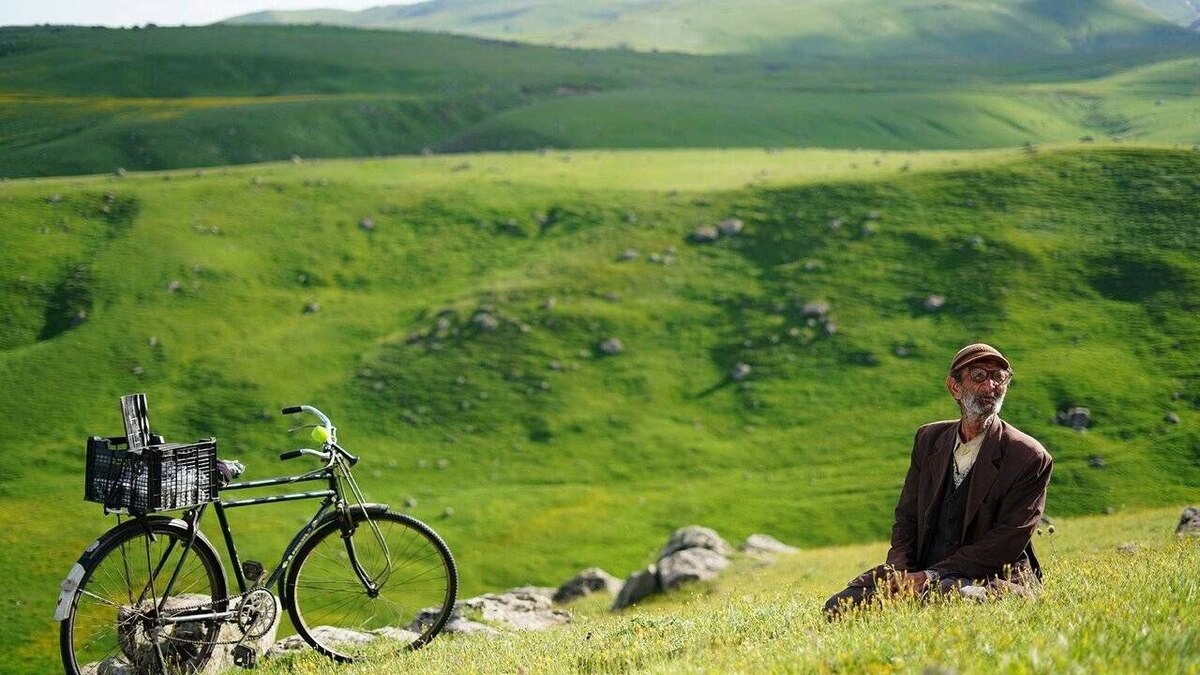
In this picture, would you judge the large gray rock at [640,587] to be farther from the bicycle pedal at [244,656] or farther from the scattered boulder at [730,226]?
the scattered boulder at [730,226]

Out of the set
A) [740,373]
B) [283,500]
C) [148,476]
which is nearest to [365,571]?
[283,500]

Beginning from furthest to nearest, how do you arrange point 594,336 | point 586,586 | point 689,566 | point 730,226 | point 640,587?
point 730,226
point 594,336
point 586,586
point 689,566
point 640,587

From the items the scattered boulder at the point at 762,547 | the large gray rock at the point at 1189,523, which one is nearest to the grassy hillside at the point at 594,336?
the scattered boulder at the point at 762,547

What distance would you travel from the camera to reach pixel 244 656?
44.9 ft

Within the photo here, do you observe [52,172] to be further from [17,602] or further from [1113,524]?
[1113,524]

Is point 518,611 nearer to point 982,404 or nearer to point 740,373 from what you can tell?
point 982,404

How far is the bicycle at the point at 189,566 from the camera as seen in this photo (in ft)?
41.0

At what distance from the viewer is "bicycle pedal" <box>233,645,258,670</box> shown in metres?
13.6

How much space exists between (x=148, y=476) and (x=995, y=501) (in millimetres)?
8615

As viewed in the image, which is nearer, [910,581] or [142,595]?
[910,581]

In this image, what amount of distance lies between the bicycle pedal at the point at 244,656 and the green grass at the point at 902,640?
0.26 m

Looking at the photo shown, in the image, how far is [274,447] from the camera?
6347cm

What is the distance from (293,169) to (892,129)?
11008 cm

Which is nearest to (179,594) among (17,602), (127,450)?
(127,450)
